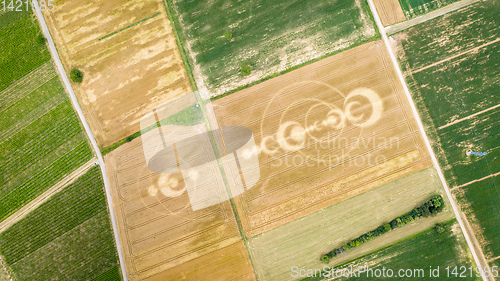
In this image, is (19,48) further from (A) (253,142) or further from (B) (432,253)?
(B) (432,253)

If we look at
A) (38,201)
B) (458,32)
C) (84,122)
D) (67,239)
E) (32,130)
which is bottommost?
(67,239)

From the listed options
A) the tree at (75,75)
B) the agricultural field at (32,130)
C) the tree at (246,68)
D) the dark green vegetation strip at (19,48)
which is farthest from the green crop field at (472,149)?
the dark green vegetation strip at (19,48)

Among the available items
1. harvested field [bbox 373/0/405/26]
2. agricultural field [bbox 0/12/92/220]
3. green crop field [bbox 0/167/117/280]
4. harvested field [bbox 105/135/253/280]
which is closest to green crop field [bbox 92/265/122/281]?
green crop field [bbox 0/167/117/280]

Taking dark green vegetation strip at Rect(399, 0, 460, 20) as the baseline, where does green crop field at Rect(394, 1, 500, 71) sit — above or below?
below

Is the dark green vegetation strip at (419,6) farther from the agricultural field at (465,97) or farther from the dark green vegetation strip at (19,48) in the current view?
the dark green vegetation strip at (19,48)

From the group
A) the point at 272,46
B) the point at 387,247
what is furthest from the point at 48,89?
the point at 387,247

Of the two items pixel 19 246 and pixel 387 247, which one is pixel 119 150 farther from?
pixel 387 247

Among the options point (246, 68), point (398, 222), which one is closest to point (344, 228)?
point (398, 222)

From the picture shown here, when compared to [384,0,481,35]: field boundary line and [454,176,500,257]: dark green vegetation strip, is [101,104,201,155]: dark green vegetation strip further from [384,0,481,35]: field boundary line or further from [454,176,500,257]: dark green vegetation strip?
[454,176,500,257]: dark green vegetation strip
